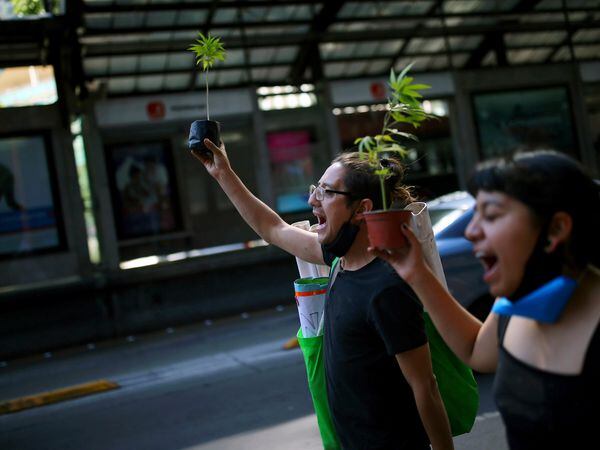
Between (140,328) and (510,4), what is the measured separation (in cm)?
945

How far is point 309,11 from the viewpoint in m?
13.0

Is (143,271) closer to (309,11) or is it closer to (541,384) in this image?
(309,11)

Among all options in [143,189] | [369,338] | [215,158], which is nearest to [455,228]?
[215,158]

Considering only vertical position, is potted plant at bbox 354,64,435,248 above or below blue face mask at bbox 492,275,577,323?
above

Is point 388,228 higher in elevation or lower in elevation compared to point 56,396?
higher

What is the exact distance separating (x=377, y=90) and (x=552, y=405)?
502 inches

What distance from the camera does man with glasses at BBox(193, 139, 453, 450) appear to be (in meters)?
2.22

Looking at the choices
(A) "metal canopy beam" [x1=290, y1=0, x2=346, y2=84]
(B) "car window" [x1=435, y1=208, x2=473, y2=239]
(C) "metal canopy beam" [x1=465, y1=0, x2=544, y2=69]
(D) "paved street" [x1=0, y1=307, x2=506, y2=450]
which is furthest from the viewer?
(C) "metal canopy beam" [x1=465, y1=0, x2=544, y2=69]

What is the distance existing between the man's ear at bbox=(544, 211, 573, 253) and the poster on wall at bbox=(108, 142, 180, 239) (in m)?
11.8

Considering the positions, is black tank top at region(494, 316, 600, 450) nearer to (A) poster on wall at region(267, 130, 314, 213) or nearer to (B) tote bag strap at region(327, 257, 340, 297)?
(B) tote bag strap at region(327, 257, 340, 297)

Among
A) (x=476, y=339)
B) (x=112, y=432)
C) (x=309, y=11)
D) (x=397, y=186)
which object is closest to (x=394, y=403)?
(x=476, y=339)

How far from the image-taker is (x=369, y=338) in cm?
233

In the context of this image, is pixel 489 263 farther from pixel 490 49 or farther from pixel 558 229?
pixel 490 49

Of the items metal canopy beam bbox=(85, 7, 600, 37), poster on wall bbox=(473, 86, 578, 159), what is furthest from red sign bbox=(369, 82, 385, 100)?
poster on wall bbox=(473, 86, 578, 159)
